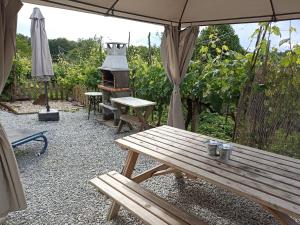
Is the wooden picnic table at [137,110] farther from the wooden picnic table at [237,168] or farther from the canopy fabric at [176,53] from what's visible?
the wooden picnic table at [237,168]

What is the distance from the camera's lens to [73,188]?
3.12m

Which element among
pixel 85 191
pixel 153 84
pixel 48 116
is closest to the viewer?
pixel 85 191

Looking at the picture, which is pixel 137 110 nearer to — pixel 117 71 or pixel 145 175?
pixel 117 71

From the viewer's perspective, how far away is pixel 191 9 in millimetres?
3523

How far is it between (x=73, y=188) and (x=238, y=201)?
6.37 ft

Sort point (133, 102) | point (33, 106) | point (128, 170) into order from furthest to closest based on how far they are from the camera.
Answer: point (33, 106)
point (133, 102)
point (128, 170)

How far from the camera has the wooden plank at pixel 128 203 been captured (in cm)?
182

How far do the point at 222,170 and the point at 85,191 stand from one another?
5.94 ft

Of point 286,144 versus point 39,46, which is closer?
point 286,144

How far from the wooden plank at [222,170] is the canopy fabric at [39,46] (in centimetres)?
424

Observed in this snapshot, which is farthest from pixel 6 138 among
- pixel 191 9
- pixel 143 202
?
pixel 191 9

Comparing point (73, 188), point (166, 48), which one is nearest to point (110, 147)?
point (73, 188)

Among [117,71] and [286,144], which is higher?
[117,71]

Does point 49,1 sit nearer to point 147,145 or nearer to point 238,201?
point 147,145
